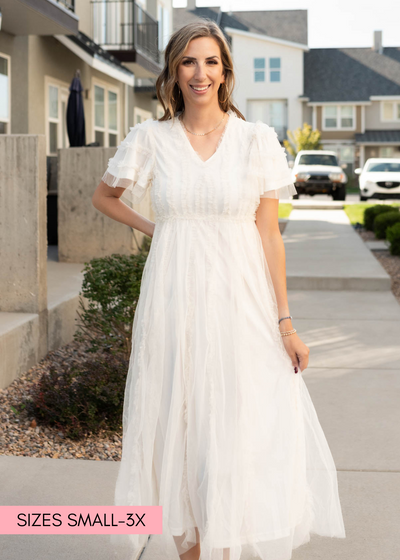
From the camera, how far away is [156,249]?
100 inches

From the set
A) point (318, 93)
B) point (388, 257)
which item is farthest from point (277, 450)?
point (318, 93)

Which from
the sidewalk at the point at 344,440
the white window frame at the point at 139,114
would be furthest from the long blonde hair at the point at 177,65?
the white window frame at the point at 139,114

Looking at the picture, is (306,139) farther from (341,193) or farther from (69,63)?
(69,63)

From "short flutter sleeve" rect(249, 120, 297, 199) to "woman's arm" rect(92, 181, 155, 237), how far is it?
1.77 feet

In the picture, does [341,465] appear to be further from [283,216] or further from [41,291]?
[283,216]

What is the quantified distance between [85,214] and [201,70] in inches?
275

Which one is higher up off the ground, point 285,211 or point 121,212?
point 285,211

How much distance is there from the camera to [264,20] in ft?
164

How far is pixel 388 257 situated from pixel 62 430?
29.2 feet

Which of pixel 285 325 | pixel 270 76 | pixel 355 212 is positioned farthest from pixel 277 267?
pixel 270 76

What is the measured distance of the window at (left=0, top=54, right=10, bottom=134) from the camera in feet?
37.3

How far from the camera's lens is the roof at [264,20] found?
4919 cm

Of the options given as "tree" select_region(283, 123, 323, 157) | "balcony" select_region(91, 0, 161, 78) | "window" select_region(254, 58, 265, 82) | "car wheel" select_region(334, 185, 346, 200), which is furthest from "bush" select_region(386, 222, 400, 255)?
"window" select_region(254, 58, 265, 82)

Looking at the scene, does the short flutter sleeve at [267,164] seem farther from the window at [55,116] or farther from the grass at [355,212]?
the grass at [355,212]
